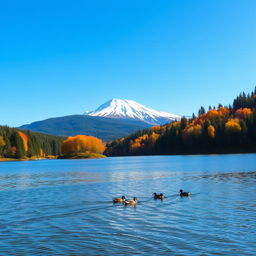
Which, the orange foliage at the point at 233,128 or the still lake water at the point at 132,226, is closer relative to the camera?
the still lake water at the point at 132,226

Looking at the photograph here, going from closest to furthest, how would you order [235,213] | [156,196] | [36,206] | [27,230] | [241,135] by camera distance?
[27,230], [235,213], [36,206], [156,196], [241,135]

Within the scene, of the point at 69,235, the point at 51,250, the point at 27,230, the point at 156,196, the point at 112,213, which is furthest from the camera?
the point at 156,196

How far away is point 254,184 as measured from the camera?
43812mm

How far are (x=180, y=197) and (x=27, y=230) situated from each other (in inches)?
697

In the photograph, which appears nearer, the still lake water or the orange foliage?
the still lake water

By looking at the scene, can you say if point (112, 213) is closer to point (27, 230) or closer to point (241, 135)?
point (27, 230)

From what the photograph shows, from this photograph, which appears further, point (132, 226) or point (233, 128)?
point (233, 128)

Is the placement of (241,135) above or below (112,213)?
above

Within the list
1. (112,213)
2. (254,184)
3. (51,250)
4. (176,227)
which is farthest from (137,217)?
(254,184)

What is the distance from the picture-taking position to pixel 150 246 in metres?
18.3

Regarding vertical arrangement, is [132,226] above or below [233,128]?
below

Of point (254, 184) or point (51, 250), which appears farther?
point (254, 184)

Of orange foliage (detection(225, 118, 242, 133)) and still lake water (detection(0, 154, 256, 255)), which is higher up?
orange foliage (detection(225, 118, 242, 133))

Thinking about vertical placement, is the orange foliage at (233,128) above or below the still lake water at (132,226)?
above
